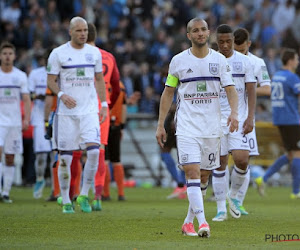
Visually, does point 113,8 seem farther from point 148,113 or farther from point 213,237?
point 213,237

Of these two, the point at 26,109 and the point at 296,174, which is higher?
the point at 26,109

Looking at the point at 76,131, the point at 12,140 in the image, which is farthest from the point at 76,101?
the point at 12,140

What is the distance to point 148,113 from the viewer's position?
2553cm

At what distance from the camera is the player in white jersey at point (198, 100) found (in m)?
10.1

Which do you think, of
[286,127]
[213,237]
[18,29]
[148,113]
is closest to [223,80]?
[213,237]

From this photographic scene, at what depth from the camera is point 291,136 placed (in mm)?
18266

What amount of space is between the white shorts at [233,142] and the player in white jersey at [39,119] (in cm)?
627

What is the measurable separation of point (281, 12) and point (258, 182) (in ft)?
42.7

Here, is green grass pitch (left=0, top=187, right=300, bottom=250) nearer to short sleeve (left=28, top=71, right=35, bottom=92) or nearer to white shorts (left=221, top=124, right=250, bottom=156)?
white shorts (left=221, top=124, right=250, bottom=156)

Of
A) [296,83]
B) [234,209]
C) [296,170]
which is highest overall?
[296,83]

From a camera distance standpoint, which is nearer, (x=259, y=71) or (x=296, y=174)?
(x=259, y=71)

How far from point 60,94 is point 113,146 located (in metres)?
4.18

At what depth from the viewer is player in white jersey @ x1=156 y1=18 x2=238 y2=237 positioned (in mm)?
10086

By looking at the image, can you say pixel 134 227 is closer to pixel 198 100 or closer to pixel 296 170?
pixel 198 100
